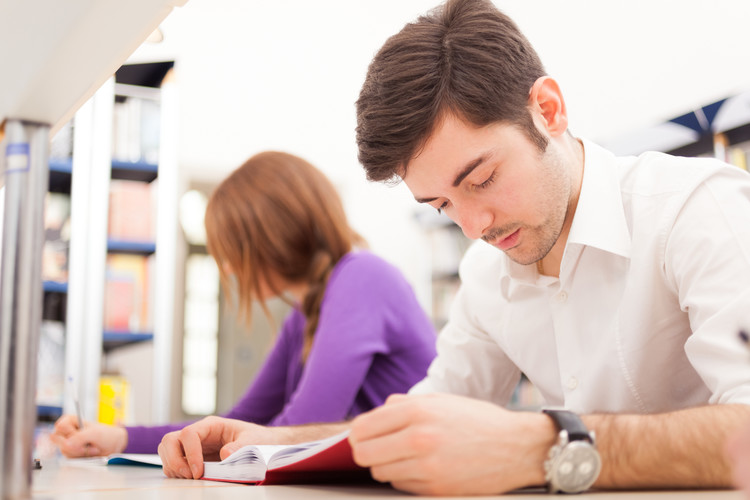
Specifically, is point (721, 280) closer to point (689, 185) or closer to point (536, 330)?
point (689, 185)

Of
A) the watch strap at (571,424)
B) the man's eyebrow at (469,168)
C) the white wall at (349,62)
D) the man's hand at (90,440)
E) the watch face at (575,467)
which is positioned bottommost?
the man's hand at (90,440)

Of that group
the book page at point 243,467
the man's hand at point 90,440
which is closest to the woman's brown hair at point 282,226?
the man's hand at point 90,440

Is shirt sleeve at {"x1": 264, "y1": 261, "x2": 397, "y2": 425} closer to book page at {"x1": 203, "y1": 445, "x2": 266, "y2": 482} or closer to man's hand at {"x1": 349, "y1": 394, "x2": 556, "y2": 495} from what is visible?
book page at {"x1": 203, "y1": 445, "x2": 266, "y2": 482}

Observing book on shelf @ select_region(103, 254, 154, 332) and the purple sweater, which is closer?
the purple sweater

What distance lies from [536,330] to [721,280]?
35cm

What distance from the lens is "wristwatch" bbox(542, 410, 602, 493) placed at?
2.01 ft

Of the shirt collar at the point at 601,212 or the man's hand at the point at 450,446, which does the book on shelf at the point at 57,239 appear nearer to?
the shirt collar at the point at 601,212

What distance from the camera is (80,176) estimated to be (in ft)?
8.20

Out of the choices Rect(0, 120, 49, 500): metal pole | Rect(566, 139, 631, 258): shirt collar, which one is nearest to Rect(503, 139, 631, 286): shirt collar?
Rect(566, 139, 631, 258): shirt collar

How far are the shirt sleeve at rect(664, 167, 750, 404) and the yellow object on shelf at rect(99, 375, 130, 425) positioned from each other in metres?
2.19

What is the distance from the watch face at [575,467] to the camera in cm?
61

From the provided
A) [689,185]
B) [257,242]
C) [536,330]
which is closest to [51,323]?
[257,242]

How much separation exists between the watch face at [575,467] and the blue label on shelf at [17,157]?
528 millimetres

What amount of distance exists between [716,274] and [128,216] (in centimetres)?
232
